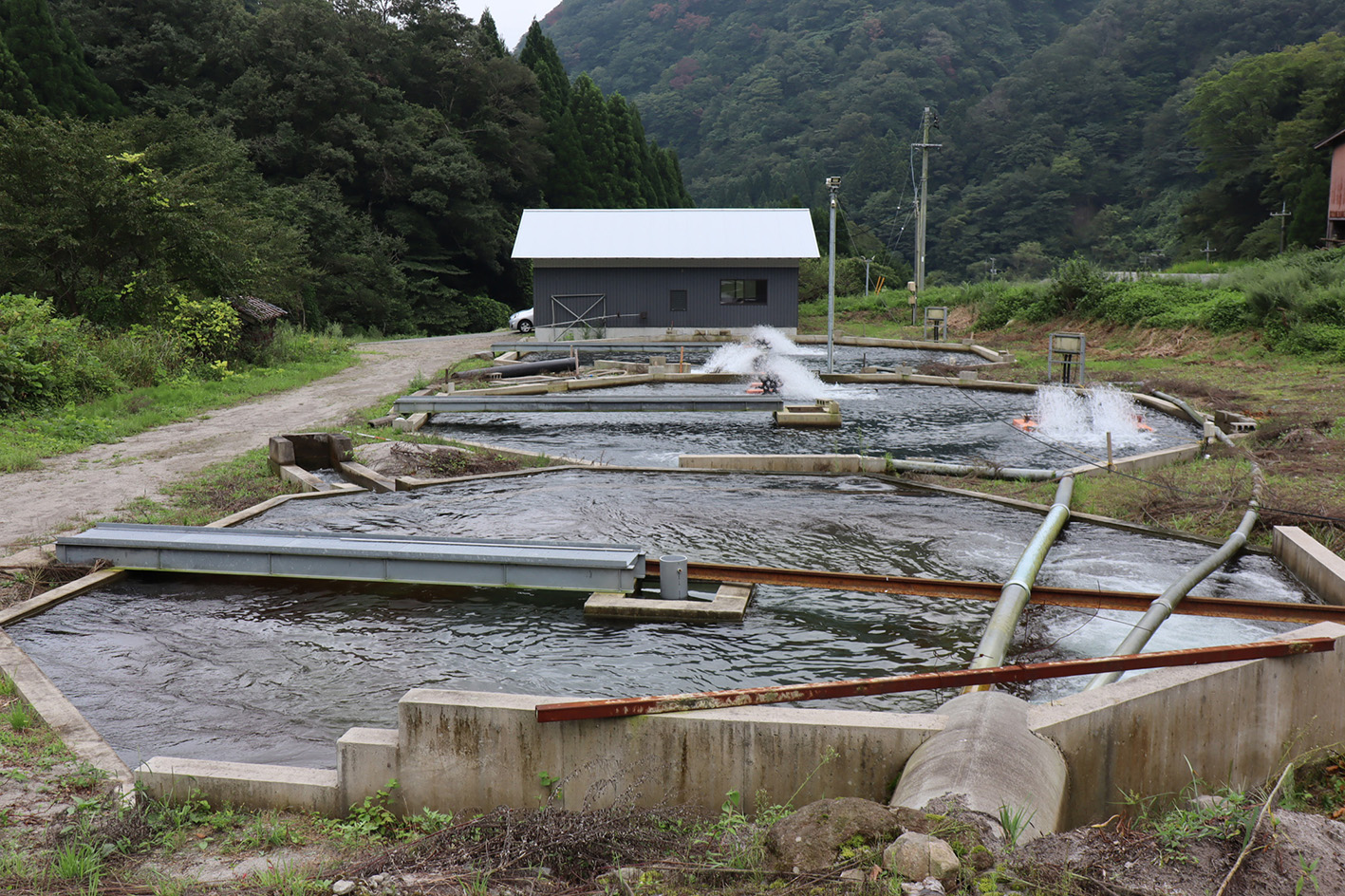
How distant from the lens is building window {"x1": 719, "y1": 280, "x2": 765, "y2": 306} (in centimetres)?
3428

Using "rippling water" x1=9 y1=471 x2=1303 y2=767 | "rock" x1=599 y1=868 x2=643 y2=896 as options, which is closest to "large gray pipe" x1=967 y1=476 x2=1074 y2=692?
"rippling water" x1=9 y1=471 x2=1303 y2=767

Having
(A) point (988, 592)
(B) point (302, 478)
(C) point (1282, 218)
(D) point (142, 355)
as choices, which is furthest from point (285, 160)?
(C) point (1282, 218)

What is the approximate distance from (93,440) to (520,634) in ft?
30.0

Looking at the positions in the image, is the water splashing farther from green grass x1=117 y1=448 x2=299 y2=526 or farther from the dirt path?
green grass x1=117 y1=448 x2=299 y2=526

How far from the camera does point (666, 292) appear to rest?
3412 centimetres

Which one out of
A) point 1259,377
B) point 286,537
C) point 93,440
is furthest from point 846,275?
point 286,537

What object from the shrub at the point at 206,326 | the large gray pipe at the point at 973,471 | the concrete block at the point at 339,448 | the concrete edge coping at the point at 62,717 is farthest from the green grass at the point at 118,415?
the large gray pipe at the point at 973,471

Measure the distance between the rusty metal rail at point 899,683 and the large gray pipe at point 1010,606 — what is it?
0.74 metres

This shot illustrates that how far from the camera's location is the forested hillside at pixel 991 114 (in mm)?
68562

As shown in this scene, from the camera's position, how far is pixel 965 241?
6988cm

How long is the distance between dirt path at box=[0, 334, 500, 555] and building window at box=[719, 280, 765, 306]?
1580 centimetres

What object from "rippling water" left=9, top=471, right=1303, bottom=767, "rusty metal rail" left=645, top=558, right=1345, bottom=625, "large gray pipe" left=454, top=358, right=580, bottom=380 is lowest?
"rippling water" left=9, top=471, right=1303, bottom=767

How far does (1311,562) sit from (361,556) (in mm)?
6751

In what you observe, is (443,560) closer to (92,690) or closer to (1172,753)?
(92,690)
